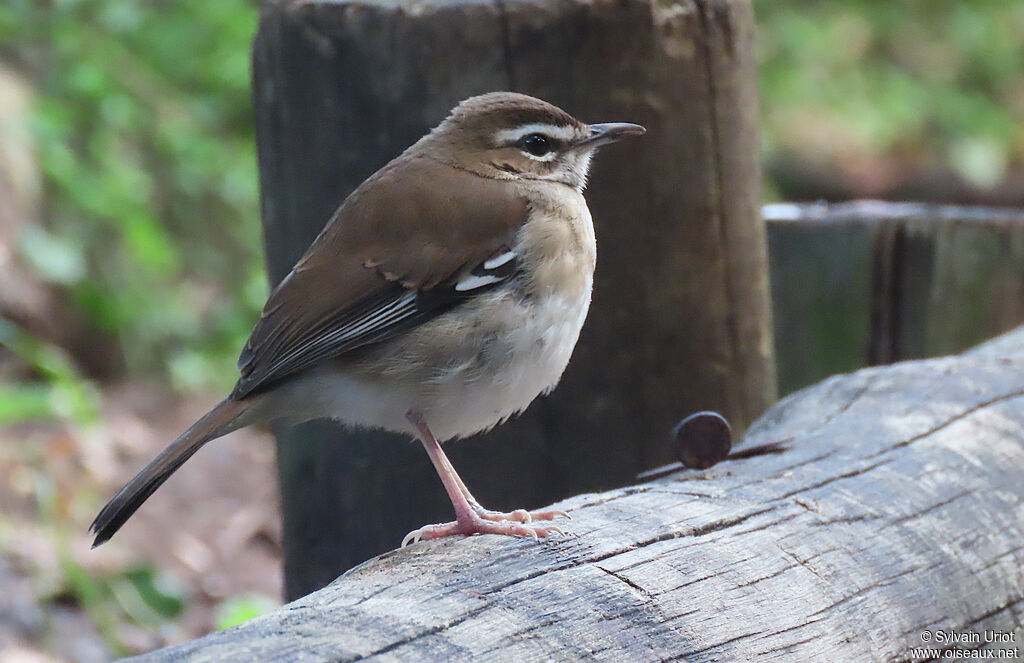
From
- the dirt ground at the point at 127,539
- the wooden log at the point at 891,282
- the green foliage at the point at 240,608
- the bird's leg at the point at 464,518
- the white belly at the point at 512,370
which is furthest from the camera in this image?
the wooden log at the point at 891,282

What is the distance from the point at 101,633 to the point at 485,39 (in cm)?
294

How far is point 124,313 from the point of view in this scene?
7734 millimetres

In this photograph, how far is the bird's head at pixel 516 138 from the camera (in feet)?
12.1

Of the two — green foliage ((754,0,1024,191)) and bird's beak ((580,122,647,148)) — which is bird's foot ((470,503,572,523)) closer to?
bird's beak ((580,122,647,148))

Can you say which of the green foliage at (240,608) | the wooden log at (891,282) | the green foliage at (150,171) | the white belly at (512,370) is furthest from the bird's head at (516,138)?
the green foliage at (150,171)

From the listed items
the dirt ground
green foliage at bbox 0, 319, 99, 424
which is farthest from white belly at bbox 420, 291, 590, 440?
green foliage at bbox 0, 319, 99, 424

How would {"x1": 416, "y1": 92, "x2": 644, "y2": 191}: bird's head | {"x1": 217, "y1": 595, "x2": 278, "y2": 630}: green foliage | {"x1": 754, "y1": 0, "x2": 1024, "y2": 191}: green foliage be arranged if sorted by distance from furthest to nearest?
1. {"x1": 754, "y1": 0, "x2": 1024, "y2": 191}: green foliage
2. {"x1": 217, "y1": 595, "x2": 278, "y2": 630}: green foliage
3. {"x1": 416, "y1": 92, "x2": 644, "y2": 191}: bird's head

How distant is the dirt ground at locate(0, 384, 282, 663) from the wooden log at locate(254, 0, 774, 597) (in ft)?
3.37

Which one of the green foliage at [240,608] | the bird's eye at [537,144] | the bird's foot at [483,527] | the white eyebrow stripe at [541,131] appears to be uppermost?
the white eyebrow stripe at [541,131]

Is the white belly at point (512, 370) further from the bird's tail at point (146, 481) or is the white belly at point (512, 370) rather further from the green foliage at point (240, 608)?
the green foliage at point (240, 608)

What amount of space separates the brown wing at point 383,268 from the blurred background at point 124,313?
178cm

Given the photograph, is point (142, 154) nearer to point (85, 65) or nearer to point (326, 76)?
point (85, 65)

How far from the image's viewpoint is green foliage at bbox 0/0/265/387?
7.75m

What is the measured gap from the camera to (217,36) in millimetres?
8820
